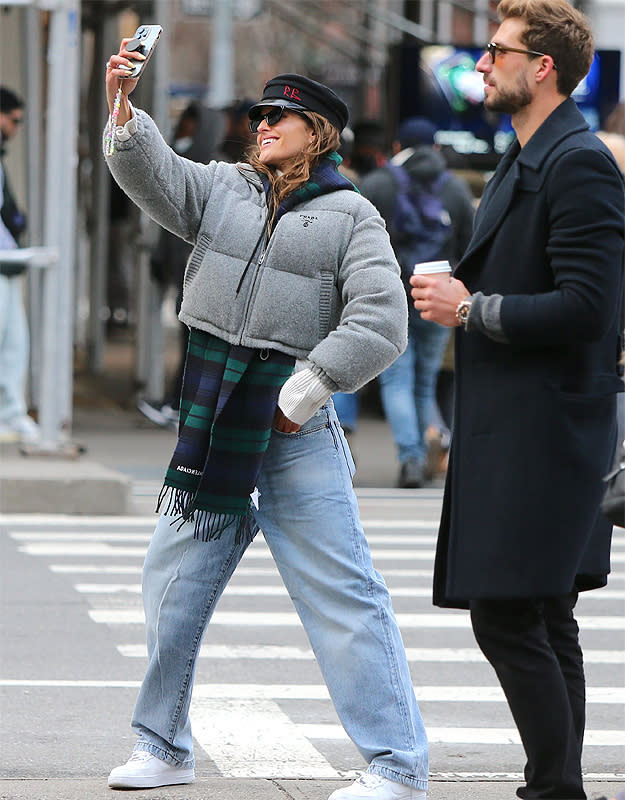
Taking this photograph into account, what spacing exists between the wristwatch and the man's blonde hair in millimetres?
528

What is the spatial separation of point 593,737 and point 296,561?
5.04 feet

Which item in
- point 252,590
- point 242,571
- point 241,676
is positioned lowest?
point 242,571

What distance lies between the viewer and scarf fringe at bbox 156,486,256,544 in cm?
421

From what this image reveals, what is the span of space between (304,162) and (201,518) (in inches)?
34.9

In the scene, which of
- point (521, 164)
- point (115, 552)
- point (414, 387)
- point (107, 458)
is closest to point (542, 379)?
point (521, 164)

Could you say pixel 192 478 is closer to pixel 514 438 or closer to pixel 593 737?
pixel 514 438

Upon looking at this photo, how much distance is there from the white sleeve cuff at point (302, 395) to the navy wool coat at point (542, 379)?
34 centimetres

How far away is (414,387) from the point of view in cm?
1062

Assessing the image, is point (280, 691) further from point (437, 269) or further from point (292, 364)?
point (437, 269)

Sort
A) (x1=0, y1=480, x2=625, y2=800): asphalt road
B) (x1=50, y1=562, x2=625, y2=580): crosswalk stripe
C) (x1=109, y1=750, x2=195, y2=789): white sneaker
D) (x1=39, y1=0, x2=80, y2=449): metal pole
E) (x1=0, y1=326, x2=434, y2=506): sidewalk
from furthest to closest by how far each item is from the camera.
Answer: (x1=39, y1=0, x2=80, y2=449): metal pole → (x1=0, y1=326, x2=434, y2=506): sidewalk → (x1=50, y1=562, x2=625, y2=580): crosswalk stripe → (x1=0, y1=480, x2=625, y2=800): asphalt road → (x1=109, y1=750, x2=195, y2=789): white sneaker

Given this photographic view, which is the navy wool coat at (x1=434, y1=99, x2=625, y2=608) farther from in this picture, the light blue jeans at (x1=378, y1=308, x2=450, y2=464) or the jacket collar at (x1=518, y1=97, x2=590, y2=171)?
the light blue jeans at (x1=378, y1=308, x2=450, y2=464)

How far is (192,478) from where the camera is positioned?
420 centimetres

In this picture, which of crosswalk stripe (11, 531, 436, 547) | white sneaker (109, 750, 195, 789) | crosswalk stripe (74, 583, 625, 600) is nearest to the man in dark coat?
white sneaker (109, 750, 195, 789)

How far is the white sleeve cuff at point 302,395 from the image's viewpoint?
159 inches
